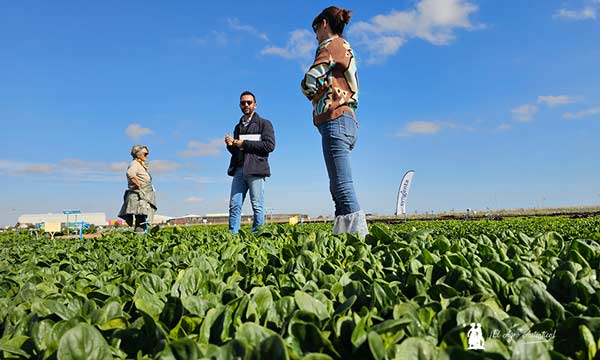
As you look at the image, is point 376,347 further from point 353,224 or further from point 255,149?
point 255,149

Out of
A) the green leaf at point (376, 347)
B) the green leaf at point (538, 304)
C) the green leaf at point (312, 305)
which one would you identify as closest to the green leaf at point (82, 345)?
the green leaf at point (312, 305)

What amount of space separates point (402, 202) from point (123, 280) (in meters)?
26.5

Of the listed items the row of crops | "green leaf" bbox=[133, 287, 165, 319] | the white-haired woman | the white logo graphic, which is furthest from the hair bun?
the white-haired woman

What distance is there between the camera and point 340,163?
14.6 feet

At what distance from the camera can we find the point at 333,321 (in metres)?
1.32

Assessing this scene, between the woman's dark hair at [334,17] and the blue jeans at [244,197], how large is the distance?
3061mm

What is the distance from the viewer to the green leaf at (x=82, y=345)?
3.92 ft

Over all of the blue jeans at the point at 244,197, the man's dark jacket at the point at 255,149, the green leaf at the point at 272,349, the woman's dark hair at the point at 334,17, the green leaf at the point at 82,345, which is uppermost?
the woman's dark hair at the point at 334,17

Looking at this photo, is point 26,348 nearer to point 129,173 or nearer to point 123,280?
point 123,280

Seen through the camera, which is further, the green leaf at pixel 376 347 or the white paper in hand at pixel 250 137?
the white paper in hand at pixel 250 137

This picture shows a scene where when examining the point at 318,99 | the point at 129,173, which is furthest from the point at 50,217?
the point at 318,99

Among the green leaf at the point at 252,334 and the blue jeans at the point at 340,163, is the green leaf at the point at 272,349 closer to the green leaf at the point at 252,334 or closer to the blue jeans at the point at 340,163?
the green leaf at the point at 252,334

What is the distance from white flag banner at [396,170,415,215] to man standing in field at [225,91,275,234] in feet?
70.4

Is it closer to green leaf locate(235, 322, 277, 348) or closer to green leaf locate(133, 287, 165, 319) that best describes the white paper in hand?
green leaf locate(133, 287, 165, 319)
